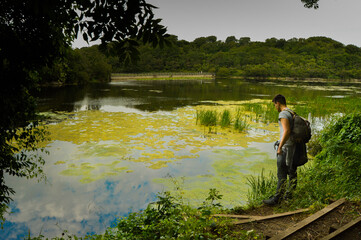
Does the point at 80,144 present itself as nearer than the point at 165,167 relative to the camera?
No

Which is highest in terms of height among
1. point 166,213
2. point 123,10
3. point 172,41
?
point 123,10

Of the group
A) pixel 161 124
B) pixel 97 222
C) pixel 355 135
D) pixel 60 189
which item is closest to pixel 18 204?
pixel 60 189

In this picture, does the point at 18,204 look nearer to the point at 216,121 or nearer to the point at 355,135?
the point at 355,135

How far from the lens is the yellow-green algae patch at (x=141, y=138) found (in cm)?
781

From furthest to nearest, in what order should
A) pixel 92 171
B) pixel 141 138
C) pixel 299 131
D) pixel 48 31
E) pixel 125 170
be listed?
pixel 141 138, pixel 125 170, pixel 92 171, pixel 299 131, pixel 48 31

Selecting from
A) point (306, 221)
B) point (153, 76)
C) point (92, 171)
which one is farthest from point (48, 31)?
point (153, 76)

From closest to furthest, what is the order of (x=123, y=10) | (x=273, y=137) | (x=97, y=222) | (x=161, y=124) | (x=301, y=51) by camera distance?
1. (x=123, y=10)
2. (x=97, y=222)
3. (x=273, y=137)
4. (x=161, y=124)
5. (x=301, y=51)

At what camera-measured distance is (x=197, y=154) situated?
336 inches

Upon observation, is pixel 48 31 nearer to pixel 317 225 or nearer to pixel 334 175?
pixel 317 225

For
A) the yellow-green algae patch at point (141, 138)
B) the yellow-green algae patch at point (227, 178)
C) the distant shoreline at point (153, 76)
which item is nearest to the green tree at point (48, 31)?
the yellow-green algae patch at point (227, 178)

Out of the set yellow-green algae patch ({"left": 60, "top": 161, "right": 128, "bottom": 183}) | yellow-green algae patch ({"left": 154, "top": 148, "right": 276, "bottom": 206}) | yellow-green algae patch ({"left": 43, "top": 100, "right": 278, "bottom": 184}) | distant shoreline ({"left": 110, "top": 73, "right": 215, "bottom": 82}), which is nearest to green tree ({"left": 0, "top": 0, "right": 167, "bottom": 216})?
yellow-green algae patch ({"left": 154, "top": 148, "right": 276, "bottom": 206})

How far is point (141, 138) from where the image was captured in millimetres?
10180

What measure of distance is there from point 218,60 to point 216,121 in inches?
4153

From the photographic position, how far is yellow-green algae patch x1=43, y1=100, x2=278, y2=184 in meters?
7.81
